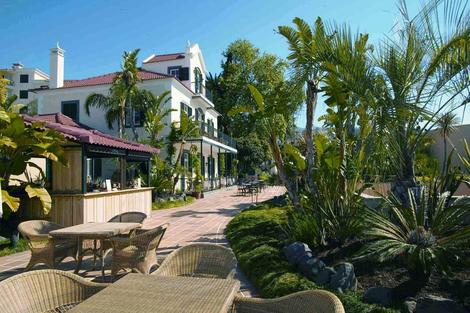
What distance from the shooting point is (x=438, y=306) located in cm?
343

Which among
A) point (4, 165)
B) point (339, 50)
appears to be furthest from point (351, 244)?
point (4, 165)

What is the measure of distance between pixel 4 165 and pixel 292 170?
660 centimetres

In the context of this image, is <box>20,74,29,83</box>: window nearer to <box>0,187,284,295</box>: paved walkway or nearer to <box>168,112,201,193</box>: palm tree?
<box>168,112,201,193</box>: palm tree

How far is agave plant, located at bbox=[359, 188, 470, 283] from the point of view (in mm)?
4223

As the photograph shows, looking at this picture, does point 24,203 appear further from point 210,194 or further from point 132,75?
point 210,194

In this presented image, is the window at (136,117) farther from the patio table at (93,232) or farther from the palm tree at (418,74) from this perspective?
the palm tree at (418,74)

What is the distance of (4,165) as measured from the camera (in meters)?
8.30

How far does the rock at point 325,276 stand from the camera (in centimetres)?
450

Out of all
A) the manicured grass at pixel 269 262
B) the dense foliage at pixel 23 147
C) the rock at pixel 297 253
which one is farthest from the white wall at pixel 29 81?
the rock at pixel 297 253

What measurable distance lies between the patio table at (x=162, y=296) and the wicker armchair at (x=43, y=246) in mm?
3193

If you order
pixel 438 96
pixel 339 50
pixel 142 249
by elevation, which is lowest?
pixel 142 249

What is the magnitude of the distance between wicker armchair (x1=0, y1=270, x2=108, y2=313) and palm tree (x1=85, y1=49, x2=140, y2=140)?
16.4 metres

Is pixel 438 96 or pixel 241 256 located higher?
pixel 438 96

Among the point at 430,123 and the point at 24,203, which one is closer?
the point at 430,123
